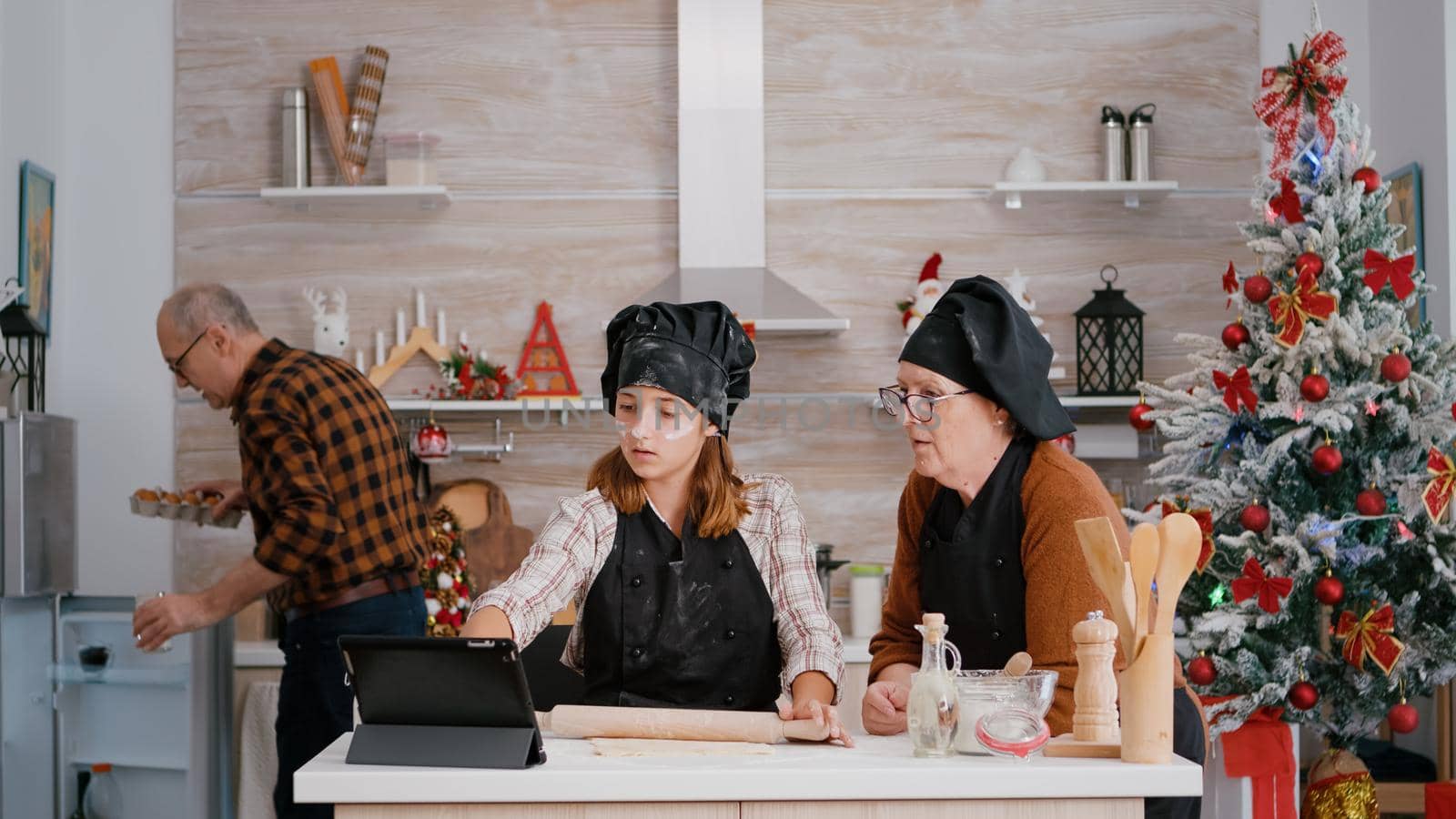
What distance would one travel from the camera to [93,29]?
4219 mm

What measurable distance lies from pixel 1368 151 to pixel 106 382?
3487 millimetres

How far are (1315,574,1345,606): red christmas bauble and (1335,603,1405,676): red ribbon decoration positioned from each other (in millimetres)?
82

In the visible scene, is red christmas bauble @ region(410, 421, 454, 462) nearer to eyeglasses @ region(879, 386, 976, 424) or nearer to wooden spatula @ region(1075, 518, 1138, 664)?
eyeglasses @ region(879, 386, 976, 424)

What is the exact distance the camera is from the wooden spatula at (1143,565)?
1.65 meters

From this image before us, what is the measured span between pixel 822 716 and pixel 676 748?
19cm

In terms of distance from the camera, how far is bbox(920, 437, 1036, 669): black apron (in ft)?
6.73

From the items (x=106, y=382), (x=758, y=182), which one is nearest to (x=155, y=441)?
(x=106, y=382)

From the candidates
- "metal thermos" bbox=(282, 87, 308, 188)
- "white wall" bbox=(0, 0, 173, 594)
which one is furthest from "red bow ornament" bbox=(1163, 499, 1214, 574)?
"white wall" bbox=(0, 0, 173, 594)

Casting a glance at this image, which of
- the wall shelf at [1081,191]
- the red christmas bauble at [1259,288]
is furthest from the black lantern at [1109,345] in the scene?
the red christmas bauble at [1259,288]

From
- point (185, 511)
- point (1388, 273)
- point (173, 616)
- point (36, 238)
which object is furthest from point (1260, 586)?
point (36, 238)

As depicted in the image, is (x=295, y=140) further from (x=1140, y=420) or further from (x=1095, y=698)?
(x=1095, y=698)

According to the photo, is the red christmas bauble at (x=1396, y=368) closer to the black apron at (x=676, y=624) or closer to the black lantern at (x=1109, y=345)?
the black lantern at (x=1109, y=345)

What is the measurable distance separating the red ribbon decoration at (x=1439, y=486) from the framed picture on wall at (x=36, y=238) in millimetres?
3500

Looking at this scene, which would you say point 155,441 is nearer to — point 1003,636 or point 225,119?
point 225,119
